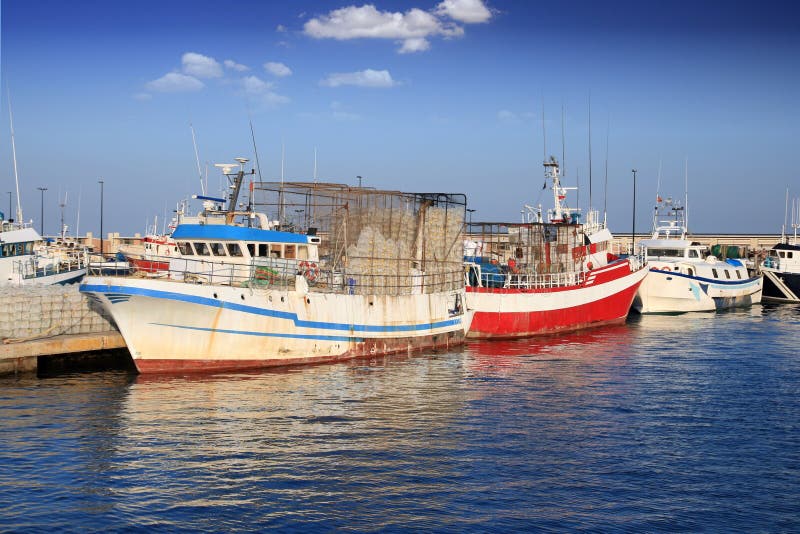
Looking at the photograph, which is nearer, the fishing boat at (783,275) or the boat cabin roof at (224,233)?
the boat cabin roof at (224,233)

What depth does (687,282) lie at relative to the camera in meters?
62.2

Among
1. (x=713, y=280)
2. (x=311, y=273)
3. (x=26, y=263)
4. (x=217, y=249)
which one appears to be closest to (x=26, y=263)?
(x=26, y=263)

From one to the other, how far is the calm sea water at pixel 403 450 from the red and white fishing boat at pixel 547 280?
11.4 m

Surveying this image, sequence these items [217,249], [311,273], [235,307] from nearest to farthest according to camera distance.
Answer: [235,307] < [217,249] < [311,273]

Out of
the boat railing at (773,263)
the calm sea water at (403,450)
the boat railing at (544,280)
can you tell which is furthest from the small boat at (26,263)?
the boat railing at (773,263)

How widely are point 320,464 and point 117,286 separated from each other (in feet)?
39.0

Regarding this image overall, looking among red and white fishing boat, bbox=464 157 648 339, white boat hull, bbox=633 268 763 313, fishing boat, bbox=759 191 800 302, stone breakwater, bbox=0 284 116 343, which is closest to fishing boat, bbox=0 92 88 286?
stone breakwater, bbox=0 284 116 343

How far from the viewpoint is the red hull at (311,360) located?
30.1 meters

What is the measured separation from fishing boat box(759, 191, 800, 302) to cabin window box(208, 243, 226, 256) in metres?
57.1

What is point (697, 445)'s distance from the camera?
2292 cm

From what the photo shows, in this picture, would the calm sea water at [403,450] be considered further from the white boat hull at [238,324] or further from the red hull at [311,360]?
the white boat hull at [238,324]

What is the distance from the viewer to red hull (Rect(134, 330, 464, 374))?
98.8ft

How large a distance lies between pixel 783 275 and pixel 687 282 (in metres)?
17.6

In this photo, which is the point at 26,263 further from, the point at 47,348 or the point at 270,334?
the point at 270,334
